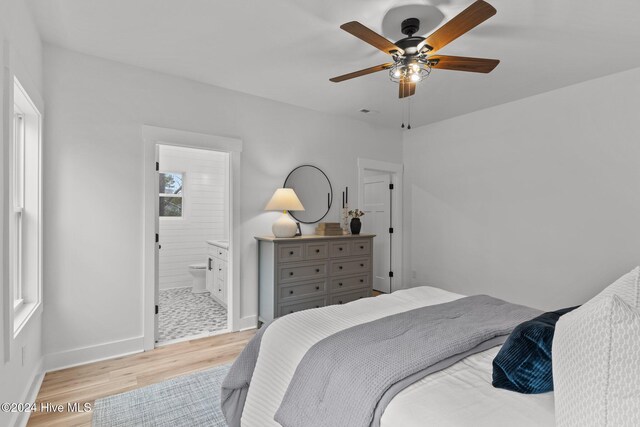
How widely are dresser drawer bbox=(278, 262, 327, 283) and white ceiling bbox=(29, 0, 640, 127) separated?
188cm

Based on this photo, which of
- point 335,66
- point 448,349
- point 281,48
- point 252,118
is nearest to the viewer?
point 448,349

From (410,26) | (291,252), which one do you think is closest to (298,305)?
(291,252)

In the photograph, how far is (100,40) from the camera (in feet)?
8.63

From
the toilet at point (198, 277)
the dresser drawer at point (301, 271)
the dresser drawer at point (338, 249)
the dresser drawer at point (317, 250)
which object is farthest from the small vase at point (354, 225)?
the toilet at point (198, 277)

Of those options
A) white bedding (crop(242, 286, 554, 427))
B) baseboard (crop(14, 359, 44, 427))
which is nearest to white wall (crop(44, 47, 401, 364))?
baseboard (crop(14, 359, 44, 427))

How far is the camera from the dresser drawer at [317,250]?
3.70 meters

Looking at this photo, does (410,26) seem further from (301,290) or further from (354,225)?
(301,290)

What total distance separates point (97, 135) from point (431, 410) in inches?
125

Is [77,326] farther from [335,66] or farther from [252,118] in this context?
[335,66]

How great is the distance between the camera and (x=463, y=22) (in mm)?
1854

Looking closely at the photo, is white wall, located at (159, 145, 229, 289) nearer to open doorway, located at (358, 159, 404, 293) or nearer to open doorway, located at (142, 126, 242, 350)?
open doorway, located at (142, 126, 242, 350)

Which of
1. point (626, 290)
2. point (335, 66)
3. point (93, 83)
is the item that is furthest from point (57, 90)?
point (626, 290)

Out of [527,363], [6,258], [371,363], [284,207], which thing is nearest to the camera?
[527,363]

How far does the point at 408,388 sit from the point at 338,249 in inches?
108
